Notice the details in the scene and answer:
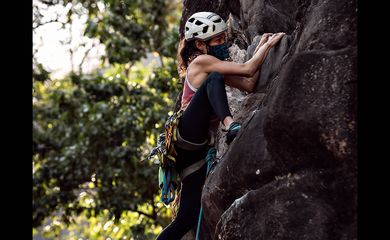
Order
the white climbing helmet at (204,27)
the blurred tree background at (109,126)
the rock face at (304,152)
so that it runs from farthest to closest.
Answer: the blurred tree background at (109,126)
the white climbing helmet at (204,27)
the rock face at (304,152)

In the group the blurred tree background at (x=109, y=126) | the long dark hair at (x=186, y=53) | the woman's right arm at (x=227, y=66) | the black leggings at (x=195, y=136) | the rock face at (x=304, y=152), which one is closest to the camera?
the rock face at (x=304, y=152)

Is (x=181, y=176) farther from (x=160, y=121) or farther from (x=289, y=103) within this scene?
(x=160, y=121)

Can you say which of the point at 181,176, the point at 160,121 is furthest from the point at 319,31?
the point at 160,121

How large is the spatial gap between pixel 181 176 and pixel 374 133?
2817 mm

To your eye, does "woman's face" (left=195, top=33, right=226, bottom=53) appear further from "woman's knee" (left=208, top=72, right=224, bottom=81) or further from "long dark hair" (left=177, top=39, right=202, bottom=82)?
"woman's knee" (left=208, top=72, right=224, bottom=81)

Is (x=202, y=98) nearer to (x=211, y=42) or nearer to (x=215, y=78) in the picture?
(x=215, y=78)

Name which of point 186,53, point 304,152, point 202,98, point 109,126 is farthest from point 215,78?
point 109,126

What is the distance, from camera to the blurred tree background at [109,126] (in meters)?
14.3

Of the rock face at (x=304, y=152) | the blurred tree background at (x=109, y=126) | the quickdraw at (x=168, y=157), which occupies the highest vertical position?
the rock face at (x=304, y=152)

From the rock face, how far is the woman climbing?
1.60 feet

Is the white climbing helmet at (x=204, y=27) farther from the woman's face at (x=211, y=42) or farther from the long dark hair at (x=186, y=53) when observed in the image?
the long dark hair at (x=186, y=53)

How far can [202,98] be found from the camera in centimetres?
613

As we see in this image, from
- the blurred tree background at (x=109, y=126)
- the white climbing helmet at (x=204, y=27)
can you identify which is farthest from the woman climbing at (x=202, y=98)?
the blurred tree background at (x=109, y=126)
